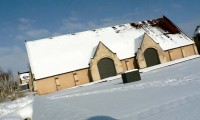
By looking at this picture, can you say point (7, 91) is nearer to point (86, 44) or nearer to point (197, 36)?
point (86, 44)

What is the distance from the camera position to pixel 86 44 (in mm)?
41156

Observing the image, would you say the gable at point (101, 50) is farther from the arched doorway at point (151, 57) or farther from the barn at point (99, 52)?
the arched doorway at point (151, 57)

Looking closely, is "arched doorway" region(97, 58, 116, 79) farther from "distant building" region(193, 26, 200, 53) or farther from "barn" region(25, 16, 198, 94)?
"distant building" region(193, 26, 200, 53)

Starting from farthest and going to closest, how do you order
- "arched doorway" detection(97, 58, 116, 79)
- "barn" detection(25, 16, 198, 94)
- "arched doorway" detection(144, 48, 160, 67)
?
A: "arched doorway" detection(144, 48, 160, 67) → "arched doorway" detection(97, 58, 116, 79) → "barn" detection(25, 16, 198, 94)

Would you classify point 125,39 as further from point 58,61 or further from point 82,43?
point 58,61

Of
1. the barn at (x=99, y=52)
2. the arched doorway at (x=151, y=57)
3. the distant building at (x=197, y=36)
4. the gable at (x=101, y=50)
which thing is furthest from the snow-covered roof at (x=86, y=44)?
the distant building at (x=197, y=36)

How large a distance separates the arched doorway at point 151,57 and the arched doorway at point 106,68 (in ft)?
20.5

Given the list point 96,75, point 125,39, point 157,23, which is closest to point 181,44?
point 157,23

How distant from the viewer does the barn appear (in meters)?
37.4

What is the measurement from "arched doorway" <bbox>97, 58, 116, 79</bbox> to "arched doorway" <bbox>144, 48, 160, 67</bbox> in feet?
20.5

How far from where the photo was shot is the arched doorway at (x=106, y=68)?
3872 cm

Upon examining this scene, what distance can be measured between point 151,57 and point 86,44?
37.4ft

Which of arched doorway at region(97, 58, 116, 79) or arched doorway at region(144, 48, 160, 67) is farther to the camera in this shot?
arched doorway at region(144, 48, 160, 67)

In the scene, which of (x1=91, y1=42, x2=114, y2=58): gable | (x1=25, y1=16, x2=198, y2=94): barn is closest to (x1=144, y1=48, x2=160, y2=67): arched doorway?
(x1=25, y1=16, x2=198, y2=94): barn
